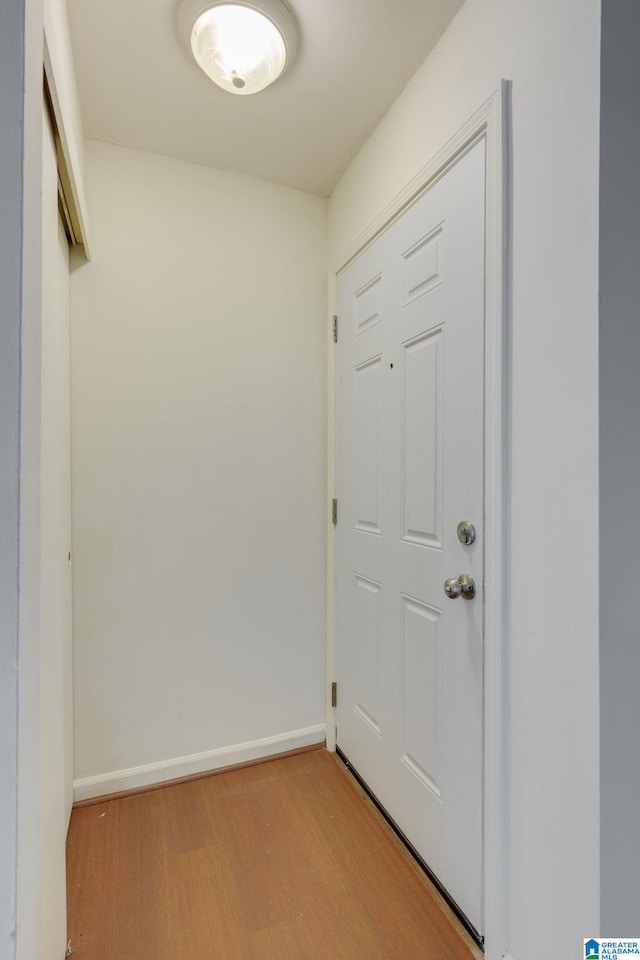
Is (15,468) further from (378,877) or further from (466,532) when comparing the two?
(378,877)

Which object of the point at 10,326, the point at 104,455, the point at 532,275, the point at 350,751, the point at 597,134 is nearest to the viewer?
the point at 10,326

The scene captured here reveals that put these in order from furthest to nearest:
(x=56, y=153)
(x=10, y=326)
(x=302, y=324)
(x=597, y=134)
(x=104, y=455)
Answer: (x=302, y=324) → (x=104, y=455) → (x=56, y=153) → (x=597, y=134) → (x=10, y=326)

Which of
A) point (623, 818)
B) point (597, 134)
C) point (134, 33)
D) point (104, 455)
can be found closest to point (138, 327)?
point (104, 455)

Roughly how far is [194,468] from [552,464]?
1.32 metres

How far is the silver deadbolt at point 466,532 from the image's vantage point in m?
1.16

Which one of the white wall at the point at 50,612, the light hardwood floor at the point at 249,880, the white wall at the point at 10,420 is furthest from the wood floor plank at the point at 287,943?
the white wall at the point at 10,420

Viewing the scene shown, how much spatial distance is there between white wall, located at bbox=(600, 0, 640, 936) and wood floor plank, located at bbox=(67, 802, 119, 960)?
1.21m

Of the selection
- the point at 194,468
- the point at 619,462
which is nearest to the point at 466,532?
the point at 619,462

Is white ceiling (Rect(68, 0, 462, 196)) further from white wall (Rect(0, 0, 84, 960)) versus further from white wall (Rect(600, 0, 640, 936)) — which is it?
white wall (Rect(0, 0, 84, 960))

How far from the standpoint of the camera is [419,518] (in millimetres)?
1398

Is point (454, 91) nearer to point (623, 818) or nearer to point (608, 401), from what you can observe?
point (608, 401)

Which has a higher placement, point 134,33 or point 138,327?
point 134,33

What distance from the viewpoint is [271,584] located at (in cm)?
193

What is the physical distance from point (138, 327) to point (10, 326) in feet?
4.04
